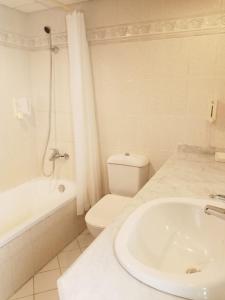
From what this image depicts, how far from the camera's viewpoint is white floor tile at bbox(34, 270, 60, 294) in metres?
1.84

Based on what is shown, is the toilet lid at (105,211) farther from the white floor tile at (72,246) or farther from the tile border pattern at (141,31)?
the tile border pattern at (141,31)

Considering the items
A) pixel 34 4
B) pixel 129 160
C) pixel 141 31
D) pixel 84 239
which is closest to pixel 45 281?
pixel 84 239

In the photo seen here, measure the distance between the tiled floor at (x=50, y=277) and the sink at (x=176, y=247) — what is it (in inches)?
45.0

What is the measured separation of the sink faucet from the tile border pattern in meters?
1.36

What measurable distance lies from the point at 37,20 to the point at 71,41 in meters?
0.66

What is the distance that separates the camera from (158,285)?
0.69m

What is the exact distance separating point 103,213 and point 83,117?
87 centimetres

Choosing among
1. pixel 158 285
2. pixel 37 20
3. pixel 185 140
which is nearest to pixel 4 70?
pixel 37 20

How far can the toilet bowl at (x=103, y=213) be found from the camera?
1825mm

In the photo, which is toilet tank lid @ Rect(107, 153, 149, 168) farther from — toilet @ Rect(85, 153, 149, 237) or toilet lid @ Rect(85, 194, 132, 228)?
toilet lid @ Rect(85, 194, 132, 228)

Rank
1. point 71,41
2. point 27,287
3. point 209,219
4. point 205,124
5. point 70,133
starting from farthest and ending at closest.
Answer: point 70,133
point 71,41
point 205,124
point 27,287
point 209,219

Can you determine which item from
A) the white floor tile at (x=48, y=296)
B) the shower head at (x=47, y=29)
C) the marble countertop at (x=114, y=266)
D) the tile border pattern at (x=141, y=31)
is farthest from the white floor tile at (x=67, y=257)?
the shower head at (x=47, y=29)

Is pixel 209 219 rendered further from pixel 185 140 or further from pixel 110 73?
pixel 110 73

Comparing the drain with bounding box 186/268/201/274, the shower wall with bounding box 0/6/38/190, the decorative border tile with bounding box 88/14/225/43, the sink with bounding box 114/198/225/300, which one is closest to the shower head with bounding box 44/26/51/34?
the shower wall with bounding box 0/6/38/190
